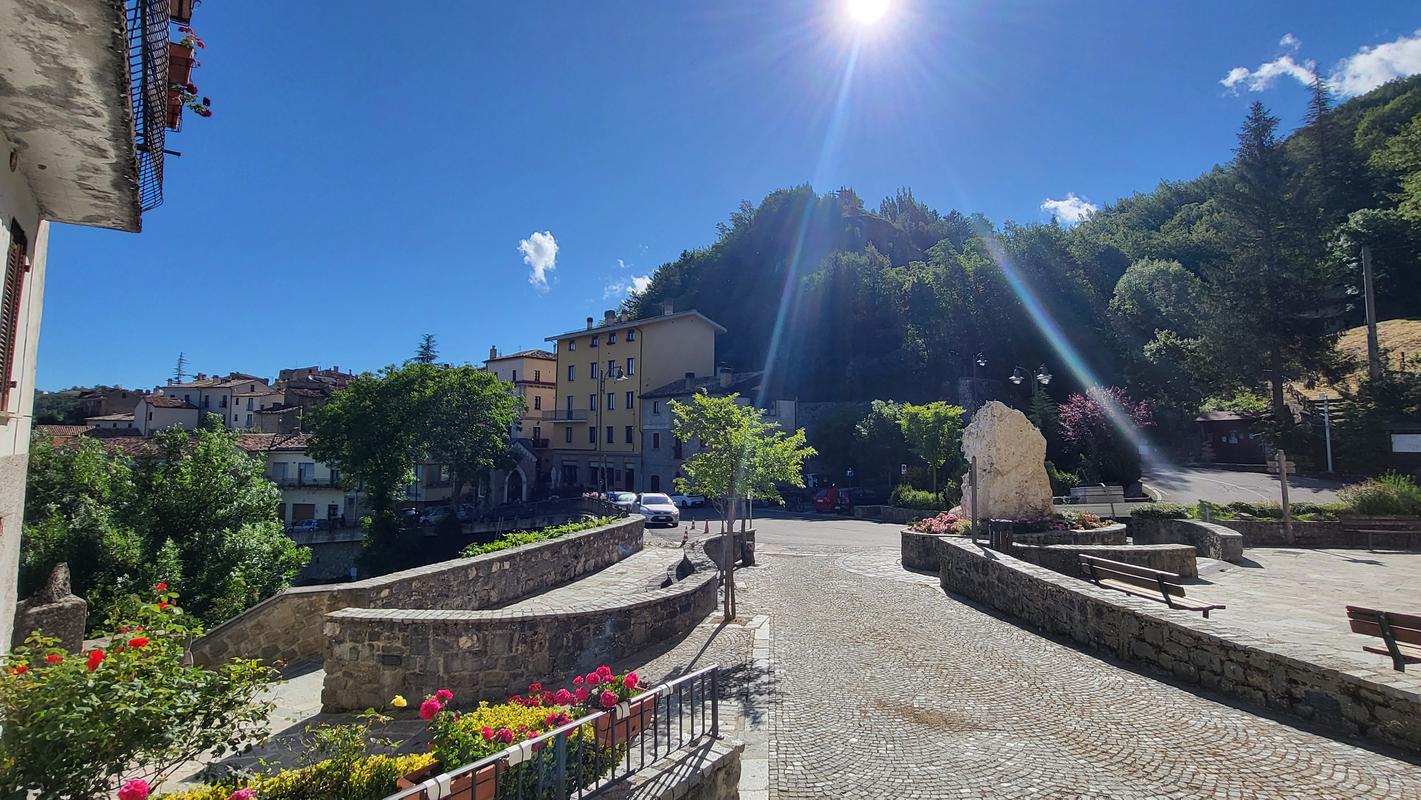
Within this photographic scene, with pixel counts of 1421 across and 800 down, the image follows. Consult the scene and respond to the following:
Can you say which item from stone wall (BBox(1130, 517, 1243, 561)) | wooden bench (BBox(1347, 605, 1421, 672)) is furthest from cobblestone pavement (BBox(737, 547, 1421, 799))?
stone wall (BBox(1130, 517, 1243, 561))

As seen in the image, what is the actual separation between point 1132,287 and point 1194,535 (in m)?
42.4

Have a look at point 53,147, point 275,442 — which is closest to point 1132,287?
point 53,147

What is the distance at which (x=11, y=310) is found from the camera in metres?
5.22

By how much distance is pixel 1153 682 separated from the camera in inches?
276

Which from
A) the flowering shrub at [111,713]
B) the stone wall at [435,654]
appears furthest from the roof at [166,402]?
the flowering shrub at [111,713]

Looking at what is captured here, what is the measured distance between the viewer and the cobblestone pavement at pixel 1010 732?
187 inches

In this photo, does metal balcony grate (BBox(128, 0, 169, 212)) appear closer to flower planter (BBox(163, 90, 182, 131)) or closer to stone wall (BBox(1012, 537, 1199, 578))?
flower planter (BBox(163, 90, 182, 131))

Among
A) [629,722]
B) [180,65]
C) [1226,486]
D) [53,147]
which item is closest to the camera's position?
[629,722]

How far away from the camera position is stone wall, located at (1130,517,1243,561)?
590 inches

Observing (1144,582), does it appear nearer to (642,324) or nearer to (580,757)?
(580,757)

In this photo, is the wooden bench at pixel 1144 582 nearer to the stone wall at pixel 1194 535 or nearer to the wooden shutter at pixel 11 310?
the stone wall at pixel 1194 535

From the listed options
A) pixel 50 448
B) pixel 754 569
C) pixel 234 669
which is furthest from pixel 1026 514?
pixel 50 448

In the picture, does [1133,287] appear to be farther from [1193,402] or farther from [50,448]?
[50,448]

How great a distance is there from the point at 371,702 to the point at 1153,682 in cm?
865
